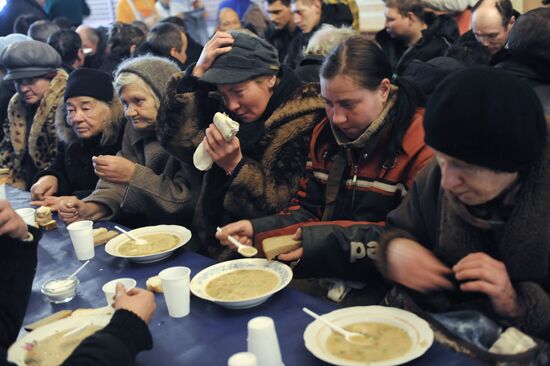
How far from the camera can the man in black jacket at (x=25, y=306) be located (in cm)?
124

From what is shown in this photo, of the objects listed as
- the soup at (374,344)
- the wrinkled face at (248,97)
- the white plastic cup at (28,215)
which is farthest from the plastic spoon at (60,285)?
the wrinkled face at (248,97)

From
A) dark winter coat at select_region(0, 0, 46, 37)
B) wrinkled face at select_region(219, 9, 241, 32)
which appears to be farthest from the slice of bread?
dark winter coat at select_region(0, 0, 46, 37)

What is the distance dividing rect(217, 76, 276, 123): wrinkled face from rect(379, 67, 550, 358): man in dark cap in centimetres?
100

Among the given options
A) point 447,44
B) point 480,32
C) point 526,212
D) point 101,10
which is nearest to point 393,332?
point 526,212

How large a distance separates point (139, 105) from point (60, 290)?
1.40 metres

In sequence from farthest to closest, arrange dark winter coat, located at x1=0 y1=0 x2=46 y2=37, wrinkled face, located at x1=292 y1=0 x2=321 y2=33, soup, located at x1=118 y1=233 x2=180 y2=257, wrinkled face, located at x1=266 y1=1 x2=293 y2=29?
dark winter coat, located at x1=0 y1=0 x2=46 y2=37
wrinkled face, located at x1=266 y1=1 x2=293 y2=29
wrinkled face, located at x1=292 y1=0 x2=321 y2=33
soup, located at x1=118 y1=233 x2=180 y2=257

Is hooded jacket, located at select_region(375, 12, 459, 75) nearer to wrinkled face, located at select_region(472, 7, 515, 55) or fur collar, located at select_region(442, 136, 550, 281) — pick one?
wrinkled face, located at select_region(472, 7, 515, 55)

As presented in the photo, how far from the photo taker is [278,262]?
1859mm

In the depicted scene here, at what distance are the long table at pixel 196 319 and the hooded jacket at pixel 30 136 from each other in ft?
6.70

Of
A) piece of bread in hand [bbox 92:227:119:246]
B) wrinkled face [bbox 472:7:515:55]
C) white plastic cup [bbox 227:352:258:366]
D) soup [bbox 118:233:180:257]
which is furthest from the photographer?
wrinkled face [bbox 472:7:515:55]

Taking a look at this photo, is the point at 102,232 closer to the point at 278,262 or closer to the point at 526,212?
the point at 278,262

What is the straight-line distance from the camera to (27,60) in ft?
12.7

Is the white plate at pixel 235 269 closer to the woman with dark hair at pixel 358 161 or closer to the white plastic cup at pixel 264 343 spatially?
the woman with dark hair at pixel 358 161

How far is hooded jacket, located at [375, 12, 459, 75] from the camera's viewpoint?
4504mm
